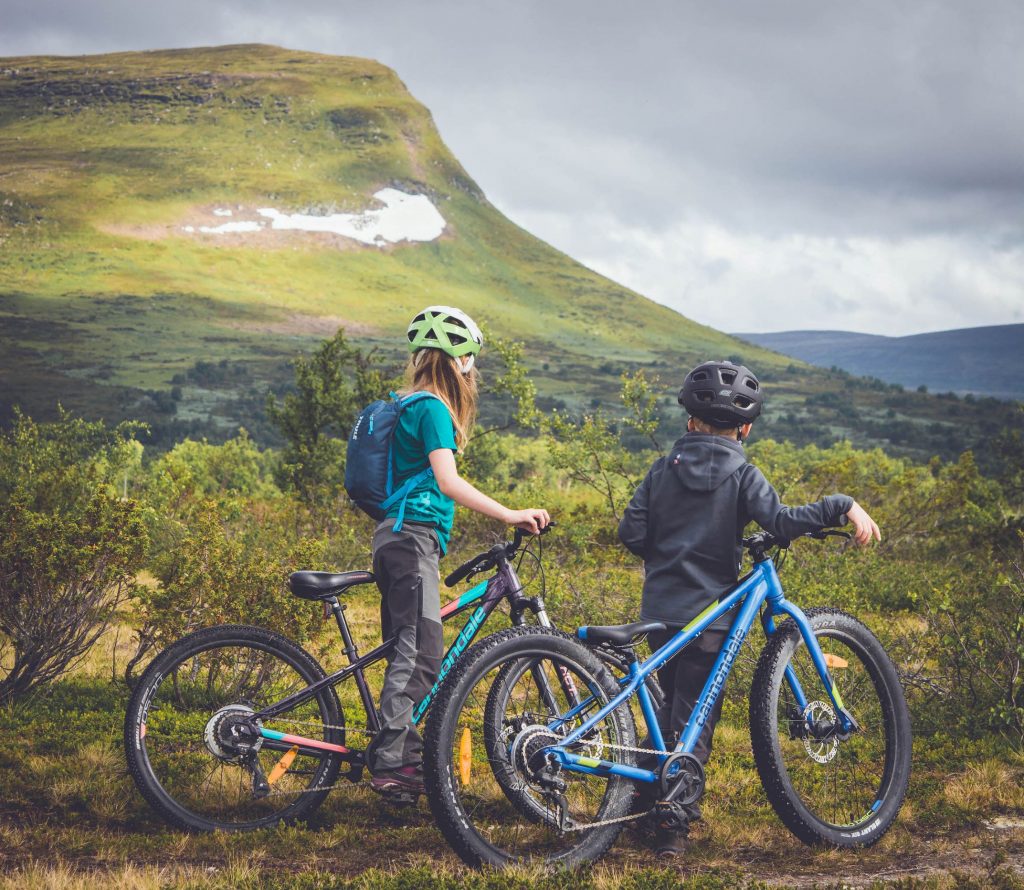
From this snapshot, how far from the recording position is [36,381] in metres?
156

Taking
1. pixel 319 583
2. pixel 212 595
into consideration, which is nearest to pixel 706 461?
pixel 319 583

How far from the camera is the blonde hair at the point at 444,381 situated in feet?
15.9

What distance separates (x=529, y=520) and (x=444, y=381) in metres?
0.86

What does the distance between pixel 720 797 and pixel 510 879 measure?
6.77 feet

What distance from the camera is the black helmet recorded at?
4.84 meters

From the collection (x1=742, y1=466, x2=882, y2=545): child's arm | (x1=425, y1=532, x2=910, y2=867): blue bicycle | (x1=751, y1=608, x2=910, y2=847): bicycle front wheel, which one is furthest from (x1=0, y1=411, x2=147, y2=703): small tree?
(x1=751, y1=608, x2=910, y2=847): bicycle front wheel

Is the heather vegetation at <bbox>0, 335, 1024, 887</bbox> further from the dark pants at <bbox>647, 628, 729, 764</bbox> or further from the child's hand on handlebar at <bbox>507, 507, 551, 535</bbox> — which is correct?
the child's hand on handlebar at <bbox>507, 507, 551, 535</bbox>

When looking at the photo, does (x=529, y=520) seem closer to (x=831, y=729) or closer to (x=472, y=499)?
(x=472, y=499)

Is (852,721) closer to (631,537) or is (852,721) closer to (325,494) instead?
(631,537)

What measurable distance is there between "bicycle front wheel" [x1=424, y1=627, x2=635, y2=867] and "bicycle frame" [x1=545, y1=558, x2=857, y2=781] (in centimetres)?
6

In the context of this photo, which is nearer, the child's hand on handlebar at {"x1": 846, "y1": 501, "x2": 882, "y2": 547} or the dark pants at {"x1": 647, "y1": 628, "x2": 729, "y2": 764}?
the child's hand on handlebar at {"x1": 846, "y1": 501, "x2": 882, "y2": 547}

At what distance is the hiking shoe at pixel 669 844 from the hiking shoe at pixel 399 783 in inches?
44.8

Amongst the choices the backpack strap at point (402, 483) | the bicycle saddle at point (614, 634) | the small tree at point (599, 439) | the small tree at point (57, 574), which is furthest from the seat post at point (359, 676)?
the small tree at point (599, 439)

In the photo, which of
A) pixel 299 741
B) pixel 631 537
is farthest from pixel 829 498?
pixel 299 741
